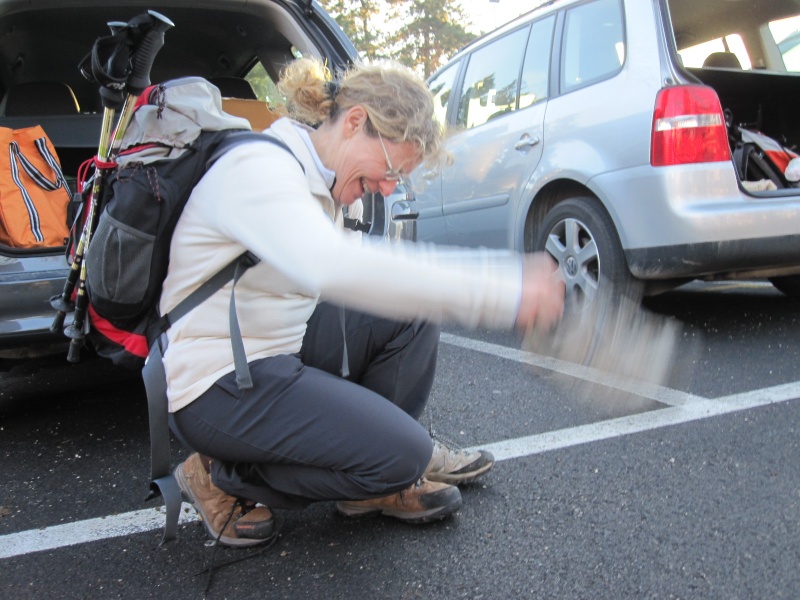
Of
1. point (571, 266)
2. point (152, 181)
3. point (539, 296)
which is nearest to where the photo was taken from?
point (539, 296)

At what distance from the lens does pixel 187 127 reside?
1649 millimetres

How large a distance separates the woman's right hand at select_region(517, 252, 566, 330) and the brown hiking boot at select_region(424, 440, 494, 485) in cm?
88

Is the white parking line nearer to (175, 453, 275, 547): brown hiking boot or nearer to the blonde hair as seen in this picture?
(175, 453, 275, 547): brown hiking boot

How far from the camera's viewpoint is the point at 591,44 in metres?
3.75

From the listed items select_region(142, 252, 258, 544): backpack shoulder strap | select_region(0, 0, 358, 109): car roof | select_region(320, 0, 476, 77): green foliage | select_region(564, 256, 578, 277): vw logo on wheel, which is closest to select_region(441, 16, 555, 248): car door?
select_region(564, 256, 578, 277): vw logo on wheel

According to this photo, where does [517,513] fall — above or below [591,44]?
below

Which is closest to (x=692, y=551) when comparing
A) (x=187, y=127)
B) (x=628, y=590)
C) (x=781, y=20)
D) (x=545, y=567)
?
(x=628, y=590)

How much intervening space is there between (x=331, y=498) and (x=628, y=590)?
28.6 inches

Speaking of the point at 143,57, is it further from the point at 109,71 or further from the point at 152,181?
the point at 152,181

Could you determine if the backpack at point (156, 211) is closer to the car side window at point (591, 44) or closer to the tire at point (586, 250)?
the tire at point (586, 250)

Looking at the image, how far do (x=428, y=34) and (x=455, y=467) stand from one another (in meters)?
28.5

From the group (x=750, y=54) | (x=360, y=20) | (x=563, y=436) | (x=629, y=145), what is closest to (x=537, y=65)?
(x=629, y=145)

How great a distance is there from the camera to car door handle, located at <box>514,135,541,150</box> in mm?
3977

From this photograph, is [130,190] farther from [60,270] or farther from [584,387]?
[584,387]
